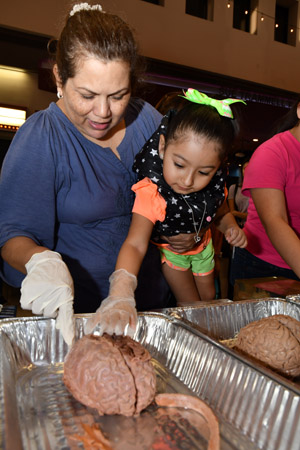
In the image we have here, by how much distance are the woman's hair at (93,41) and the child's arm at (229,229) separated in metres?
0.74

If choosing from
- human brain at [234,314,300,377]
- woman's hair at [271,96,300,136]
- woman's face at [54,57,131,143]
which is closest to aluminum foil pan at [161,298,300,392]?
human brain at [234,314,300,377]

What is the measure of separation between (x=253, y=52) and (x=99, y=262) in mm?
7039

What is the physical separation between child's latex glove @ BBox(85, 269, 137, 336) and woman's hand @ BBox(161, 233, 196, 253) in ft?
1.99

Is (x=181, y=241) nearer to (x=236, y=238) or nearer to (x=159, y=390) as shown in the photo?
(x=236, y=238)

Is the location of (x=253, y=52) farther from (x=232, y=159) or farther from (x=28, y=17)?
(x=28, y=17)

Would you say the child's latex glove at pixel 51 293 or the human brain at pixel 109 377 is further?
the child's latex glove at pixel 51 293

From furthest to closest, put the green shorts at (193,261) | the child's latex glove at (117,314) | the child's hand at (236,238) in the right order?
the green shorts at (193,261)
the child's hand at (236,238)
the child's latex glove at (117,314)

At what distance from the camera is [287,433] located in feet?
2.74

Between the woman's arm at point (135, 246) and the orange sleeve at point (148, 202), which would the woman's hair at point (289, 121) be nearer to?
the orange sleeve at point (148, 202)

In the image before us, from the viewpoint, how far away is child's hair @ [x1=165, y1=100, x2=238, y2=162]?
1.42m

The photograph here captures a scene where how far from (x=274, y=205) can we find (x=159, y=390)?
1090mm

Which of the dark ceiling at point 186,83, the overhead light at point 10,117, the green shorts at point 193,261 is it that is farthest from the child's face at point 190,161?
the overhead light at point 10,117

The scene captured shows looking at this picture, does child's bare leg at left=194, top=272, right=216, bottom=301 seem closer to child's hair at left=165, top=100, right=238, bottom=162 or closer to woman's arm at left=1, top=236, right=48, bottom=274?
child's hair at left=165, top=100, right=238, bottom=162

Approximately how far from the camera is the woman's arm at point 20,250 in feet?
3.87
